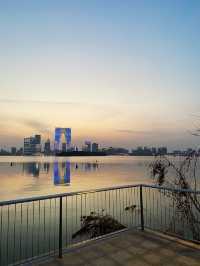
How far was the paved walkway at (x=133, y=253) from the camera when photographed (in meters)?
3.63

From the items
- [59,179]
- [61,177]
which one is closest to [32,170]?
Answer: [61,177]

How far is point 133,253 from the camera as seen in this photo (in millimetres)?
3969

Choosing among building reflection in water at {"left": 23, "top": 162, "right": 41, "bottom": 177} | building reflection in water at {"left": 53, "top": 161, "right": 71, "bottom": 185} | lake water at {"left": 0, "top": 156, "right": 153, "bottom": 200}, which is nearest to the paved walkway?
lake water at {"left": 0, "top": 156, "right": 153, "bottom": 200}

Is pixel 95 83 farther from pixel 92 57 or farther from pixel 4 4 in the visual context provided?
pixel 4 4

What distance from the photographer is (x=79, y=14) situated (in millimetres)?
9211

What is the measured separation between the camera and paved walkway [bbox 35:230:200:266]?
3635 mm

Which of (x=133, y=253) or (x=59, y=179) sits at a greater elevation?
(x=133, y=253)

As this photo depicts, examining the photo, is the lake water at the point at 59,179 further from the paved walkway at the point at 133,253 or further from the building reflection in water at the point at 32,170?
the paved walkway at the point at 133,253

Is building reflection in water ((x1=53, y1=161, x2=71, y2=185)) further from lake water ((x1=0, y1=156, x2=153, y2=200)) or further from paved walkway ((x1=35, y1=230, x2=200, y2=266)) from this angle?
paved walkway ((x1=35, y1=230, x2=200, y2=266))

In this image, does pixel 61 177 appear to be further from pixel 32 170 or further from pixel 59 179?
pixel 32 170

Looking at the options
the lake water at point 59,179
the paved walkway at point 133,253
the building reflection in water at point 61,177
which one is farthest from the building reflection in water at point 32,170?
the paved walkway at point 133,253

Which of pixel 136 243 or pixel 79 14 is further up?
pixel 79 14

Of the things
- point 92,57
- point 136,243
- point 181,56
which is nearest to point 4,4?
point 92,57

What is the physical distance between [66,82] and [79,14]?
8.02 m
